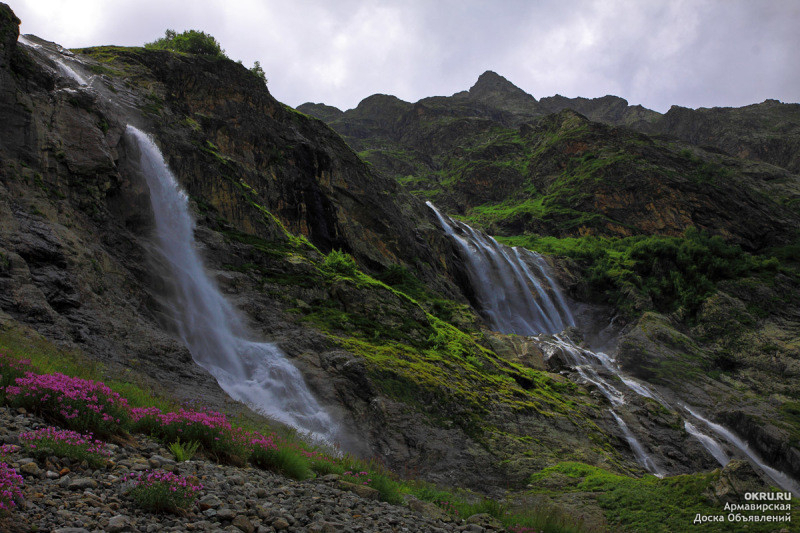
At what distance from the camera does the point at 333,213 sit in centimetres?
3509

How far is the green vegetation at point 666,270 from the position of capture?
1742 inches

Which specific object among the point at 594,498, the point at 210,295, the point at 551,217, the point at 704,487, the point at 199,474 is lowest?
the point at 594,498

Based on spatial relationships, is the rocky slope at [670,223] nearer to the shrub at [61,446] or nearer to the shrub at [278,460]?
the shrub at [278,460]

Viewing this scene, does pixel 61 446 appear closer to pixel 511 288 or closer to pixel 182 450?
pixel 182 450

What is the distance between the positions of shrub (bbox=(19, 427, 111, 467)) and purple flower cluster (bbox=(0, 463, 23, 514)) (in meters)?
0.65

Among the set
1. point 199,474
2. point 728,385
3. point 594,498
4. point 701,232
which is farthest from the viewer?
point 701,232

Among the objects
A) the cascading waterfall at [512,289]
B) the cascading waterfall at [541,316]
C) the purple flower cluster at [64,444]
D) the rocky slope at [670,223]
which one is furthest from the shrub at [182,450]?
the rocky slope at [670,223]

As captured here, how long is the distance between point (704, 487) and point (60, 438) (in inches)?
461

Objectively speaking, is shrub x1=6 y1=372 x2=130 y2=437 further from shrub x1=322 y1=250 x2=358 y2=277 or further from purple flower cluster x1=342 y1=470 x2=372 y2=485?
shrub x1=322 y1=250 x2=358 y2=277

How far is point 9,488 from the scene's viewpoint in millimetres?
3543

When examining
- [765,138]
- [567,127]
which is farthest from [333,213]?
[765,138]

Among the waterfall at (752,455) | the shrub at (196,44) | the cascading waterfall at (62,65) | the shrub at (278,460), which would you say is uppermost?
the shrub at (196,44)

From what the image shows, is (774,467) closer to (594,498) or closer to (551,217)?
(594,498)

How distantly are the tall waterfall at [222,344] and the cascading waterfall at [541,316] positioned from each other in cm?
1591
